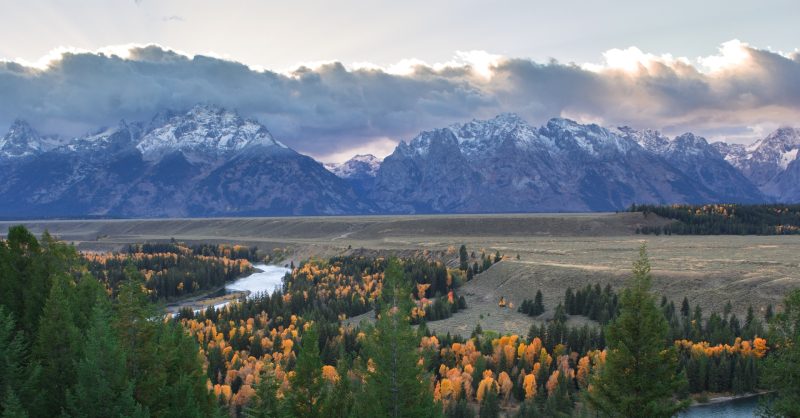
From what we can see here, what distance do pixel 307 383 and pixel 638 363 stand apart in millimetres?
19920

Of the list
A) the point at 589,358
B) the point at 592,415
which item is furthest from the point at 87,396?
the point at 589,358

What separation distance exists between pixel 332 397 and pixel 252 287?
14632 cm

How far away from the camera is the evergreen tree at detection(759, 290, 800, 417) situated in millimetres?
35062

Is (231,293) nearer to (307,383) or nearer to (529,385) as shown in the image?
(529,385)

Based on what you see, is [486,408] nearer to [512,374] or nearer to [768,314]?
[512,374]

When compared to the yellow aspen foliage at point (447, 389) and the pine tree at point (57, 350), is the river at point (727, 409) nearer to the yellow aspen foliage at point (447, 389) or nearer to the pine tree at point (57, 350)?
the yellow aspen foliage at point (447, 389)

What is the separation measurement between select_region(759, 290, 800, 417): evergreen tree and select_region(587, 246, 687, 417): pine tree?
20.1 ft

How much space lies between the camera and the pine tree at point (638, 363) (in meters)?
34.7

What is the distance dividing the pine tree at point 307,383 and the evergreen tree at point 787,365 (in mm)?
27320

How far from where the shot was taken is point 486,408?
2621 inches

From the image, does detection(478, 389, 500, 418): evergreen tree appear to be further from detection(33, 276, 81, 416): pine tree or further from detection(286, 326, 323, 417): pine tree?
→ detection(33, 276, 81, 416): pine tree

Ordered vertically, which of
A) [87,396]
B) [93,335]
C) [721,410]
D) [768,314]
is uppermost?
[93,335]

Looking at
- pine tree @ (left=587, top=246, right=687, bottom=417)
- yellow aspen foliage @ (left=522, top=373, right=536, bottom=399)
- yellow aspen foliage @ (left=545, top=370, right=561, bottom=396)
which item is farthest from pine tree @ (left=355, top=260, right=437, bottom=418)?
yellow aspen foliage @ (left=545, top=370, right=561, bottom=396)

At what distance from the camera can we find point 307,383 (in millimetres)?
38094
